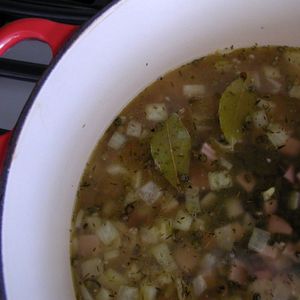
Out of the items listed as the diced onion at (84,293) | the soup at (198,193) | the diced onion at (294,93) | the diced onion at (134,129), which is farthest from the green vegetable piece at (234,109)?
the diced onion at (84,293)

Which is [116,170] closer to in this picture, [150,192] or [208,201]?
[150,192]

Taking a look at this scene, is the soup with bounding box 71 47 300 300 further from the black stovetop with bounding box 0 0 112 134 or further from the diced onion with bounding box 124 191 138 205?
the black stovetop with bounding box 0 0 112 134

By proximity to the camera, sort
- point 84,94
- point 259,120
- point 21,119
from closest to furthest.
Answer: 1. point 21,119
2. point 84,94
3. point 259,120

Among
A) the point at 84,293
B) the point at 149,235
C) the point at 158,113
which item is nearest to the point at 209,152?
the point at 158,113

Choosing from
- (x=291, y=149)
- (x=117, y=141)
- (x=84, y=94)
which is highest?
(x=84, y=94)

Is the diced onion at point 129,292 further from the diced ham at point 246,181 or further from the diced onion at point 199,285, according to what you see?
the diced ham at point 246,181

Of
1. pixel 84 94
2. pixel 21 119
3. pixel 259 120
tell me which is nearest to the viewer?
pixel 21 119

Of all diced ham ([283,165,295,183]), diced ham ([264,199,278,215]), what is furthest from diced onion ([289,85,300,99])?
diced ham ([264,199,278,215])
